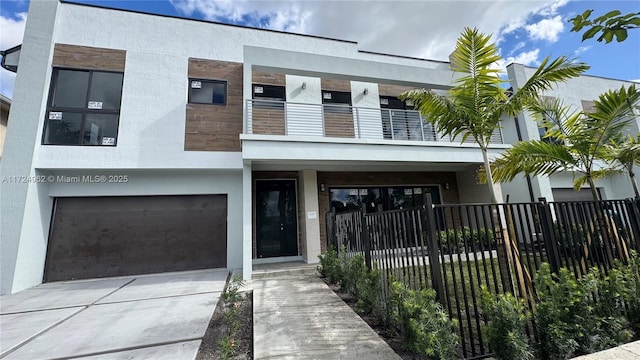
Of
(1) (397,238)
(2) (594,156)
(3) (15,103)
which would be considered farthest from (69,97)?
(2) (594,156)

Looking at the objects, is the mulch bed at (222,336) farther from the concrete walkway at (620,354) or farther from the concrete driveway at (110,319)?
the concrete walkway at (620,354)

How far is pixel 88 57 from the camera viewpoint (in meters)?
8.47

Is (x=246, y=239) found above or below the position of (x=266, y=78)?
below

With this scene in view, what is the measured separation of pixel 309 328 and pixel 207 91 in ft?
27.7

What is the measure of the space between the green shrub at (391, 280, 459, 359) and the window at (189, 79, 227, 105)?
871 centimetres

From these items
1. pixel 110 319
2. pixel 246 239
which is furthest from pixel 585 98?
pixel 110 319

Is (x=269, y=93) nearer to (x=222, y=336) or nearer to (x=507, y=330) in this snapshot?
(x=222, y=336)

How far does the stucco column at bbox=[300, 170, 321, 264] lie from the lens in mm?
8938

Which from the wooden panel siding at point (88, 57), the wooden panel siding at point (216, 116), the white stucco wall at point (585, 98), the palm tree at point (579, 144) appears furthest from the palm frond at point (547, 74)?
the wooden panel siding at point (88, 57)

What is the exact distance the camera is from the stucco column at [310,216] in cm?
894

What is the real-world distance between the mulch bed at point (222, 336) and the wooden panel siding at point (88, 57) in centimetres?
865

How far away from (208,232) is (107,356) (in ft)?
18.7

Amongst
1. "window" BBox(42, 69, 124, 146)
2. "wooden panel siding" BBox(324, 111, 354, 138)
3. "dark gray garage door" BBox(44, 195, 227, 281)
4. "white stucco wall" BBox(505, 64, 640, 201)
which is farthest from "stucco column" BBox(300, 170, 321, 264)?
"white stucco wall" BBox(505, 64, 640, 201)

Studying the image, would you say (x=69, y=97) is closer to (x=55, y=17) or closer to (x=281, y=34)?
(x=55, y=17)
